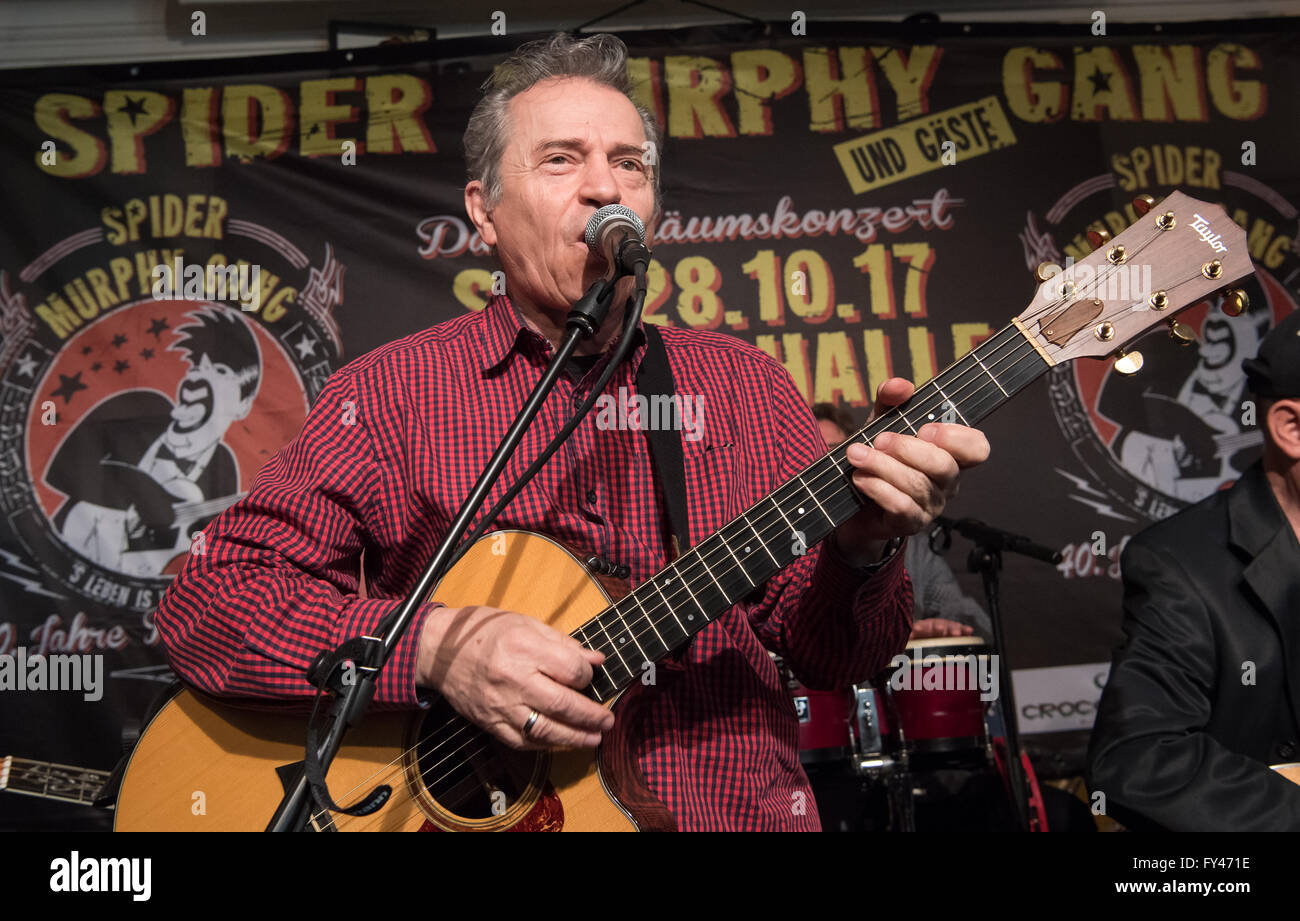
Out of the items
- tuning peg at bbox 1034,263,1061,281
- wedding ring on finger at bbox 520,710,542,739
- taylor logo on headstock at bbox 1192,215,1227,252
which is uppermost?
taylor logo on headstock at bbox 1192,215,1227,252

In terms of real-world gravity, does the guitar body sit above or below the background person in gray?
below

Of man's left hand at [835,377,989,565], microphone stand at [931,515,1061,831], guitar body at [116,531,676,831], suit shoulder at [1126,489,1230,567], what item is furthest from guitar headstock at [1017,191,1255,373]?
microphone stand at [931,515,1061,831]

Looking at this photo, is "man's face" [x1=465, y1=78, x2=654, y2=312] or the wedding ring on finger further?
"man's face" [x1=465, y1=78, x2=654, y2=312]

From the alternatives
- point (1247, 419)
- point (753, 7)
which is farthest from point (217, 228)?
point (1247, 419)

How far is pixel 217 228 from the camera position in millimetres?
4312

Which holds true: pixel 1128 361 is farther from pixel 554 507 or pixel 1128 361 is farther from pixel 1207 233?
pixel 554 507

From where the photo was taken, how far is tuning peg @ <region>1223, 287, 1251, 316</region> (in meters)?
1.63

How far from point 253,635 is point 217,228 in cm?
307

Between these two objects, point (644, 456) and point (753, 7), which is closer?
point (644, 456)

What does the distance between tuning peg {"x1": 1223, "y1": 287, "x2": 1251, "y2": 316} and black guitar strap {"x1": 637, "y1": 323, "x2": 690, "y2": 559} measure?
95 centimetres

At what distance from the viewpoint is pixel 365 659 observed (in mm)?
1340

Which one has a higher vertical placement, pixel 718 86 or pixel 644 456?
pixel 718 86

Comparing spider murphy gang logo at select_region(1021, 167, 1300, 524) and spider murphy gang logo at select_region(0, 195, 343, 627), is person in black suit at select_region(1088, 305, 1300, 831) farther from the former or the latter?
spider murphy gang logo at select_region(0, 195, 343, 627)
